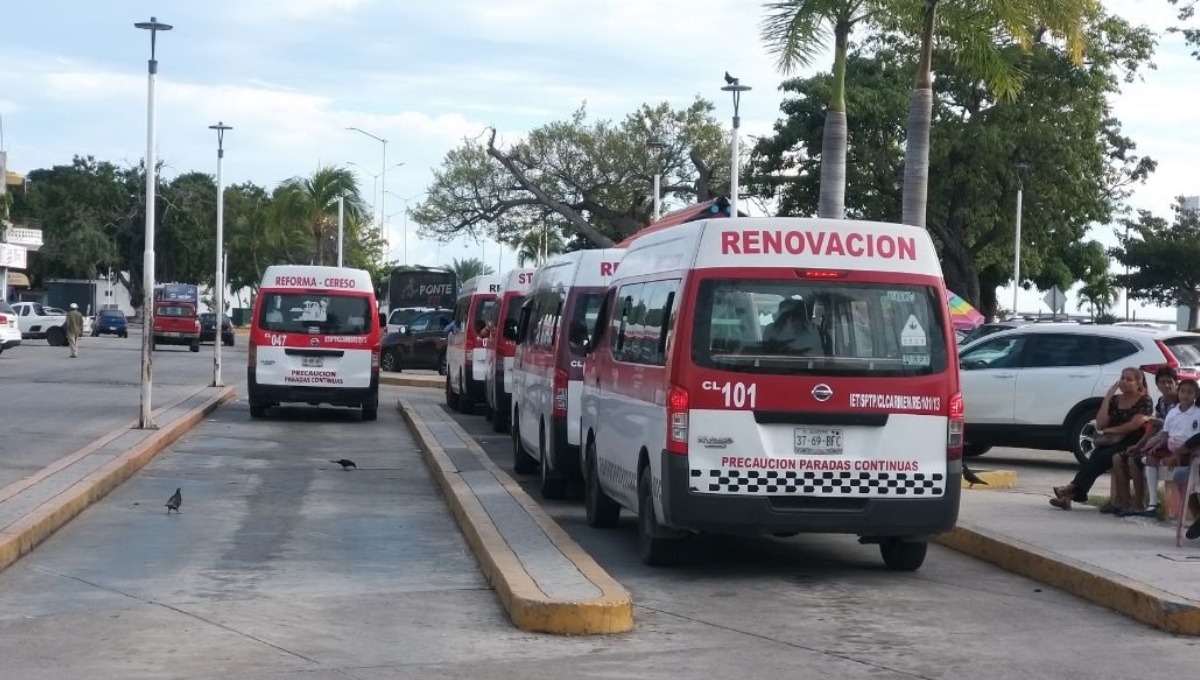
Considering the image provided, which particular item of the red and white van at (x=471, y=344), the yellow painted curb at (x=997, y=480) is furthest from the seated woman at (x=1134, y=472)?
the red and white van at (x=471, y=344)

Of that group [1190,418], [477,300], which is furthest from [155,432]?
[1190,418]

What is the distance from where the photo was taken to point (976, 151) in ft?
157

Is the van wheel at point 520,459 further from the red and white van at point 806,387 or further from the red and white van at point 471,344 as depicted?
the red and white van at point 471,344

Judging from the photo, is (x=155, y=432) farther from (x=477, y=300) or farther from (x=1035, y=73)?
(x=1035, y=73)

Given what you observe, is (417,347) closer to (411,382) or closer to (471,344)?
(411,382)

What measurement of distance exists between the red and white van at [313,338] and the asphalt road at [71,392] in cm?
229

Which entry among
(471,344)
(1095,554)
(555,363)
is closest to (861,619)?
(1095,554)

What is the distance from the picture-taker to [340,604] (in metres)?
9.77

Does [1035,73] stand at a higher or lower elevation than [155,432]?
higher

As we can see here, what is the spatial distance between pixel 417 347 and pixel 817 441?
34.5 m

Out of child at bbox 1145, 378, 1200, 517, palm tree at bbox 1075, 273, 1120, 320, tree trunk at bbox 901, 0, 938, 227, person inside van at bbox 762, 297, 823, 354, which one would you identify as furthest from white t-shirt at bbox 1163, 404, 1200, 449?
palm tree at bbox 1075, 273, 1120, 320

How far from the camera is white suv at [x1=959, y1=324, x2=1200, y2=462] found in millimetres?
19578

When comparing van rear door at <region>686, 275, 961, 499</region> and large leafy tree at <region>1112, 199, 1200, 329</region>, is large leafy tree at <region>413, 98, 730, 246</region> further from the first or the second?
van rear door at <region>686, 275, 961, 499</region>

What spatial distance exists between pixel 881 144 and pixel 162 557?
40189 mm
